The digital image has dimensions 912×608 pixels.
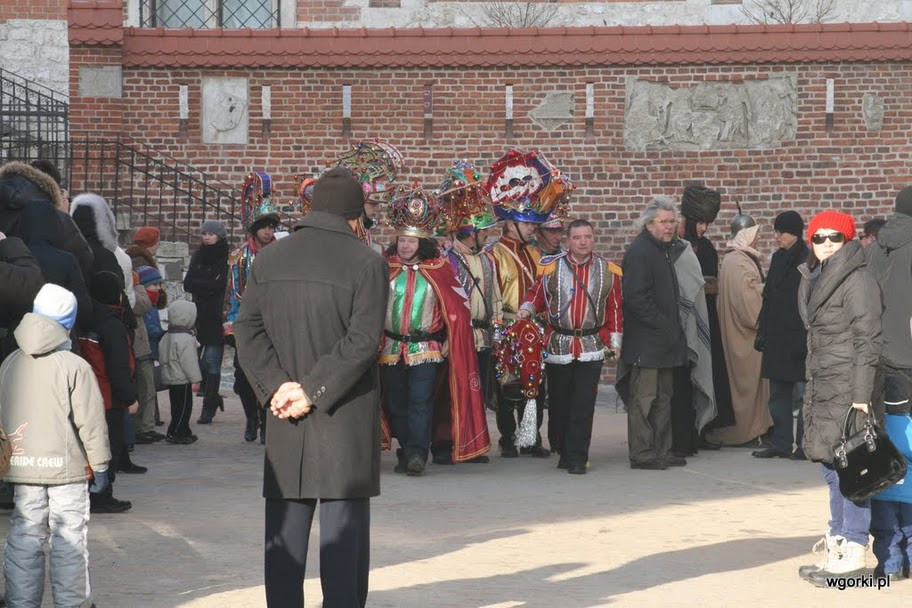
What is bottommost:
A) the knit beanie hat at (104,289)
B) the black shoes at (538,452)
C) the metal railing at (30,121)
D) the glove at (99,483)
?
the black shoes at (538,452)

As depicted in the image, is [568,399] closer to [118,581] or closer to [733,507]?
[733,507]

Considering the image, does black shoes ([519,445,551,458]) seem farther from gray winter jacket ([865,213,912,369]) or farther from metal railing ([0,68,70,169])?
metal railing ([0,68,70,169])

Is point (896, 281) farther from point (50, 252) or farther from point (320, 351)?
point (50, 252)

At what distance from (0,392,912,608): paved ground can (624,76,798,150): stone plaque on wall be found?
6.65 meters

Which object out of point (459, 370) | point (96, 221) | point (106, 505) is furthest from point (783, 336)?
point (106, 505)

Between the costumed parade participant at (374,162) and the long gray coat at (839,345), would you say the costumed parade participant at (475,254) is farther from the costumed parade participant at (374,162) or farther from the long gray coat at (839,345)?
the long gray coat at (839,345)

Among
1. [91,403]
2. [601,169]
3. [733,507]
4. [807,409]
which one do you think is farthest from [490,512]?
[601,169]

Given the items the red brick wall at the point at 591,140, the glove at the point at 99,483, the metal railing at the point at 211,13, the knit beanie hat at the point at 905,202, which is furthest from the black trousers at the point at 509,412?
the metal railing at the point at 211,13

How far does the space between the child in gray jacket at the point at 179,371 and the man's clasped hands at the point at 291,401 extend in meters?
6.35

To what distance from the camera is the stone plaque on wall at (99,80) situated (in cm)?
1695

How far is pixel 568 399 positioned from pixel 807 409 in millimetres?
3760

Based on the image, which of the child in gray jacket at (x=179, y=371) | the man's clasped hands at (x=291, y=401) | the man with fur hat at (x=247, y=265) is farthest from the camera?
the child in gray jacket at (x=179, y=371)

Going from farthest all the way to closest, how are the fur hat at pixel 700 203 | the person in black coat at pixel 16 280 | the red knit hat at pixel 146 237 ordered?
the fur hat at pixel 700 203 < the red knit hat at pixel 146 237 < the person in black coat at pixel 16 280

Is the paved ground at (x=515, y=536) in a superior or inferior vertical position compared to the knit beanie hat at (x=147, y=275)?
inferior
